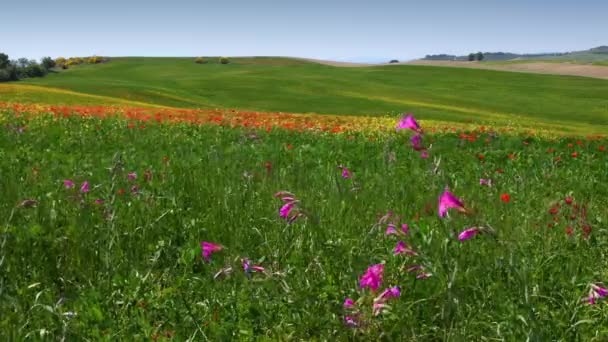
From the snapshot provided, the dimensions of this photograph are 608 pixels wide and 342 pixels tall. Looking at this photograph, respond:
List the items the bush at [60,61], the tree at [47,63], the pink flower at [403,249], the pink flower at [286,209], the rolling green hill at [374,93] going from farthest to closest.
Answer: the bush at [60,61] < the tree at [47,63] < the rolling green hill at [374,93] < the pink flower at [286,209] < the pink flower at [403,249]

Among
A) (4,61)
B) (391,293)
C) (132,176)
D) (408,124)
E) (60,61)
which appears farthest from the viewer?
(60,61)

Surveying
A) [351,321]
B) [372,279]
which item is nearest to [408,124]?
[372,279]

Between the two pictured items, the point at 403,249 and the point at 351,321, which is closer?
the point at 403,249

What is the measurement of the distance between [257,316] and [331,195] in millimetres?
2124

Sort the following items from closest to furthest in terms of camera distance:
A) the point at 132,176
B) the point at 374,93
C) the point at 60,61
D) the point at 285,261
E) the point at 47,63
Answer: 1. the point at 285,261
2. the point at 132,176
3. the point at 374,93
4. the point at 47,63
5. the point at 60,61

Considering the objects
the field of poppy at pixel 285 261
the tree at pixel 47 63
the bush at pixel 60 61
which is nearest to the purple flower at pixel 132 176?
the field of poppy at pixel 285 261

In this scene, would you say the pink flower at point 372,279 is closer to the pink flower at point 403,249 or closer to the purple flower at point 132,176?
the pink flower at point 403,249

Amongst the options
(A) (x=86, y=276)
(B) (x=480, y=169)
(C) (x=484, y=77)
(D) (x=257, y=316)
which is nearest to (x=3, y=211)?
(A) (x=86, y=276)

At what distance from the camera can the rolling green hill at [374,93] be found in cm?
3922

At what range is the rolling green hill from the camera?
39219mm

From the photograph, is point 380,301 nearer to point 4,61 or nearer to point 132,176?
point 132,176

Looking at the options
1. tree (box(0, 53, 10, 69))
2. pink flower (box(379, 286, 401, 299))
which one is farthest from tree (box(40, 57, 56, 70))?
pink flower (box(379, 286, 401, 299))

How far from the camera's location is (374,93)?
58.7 m

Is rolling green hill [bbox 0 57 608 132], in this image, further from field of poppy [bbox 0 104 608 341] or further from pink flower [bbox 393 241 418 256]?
pink flower [bbox 393 241 418 256]
